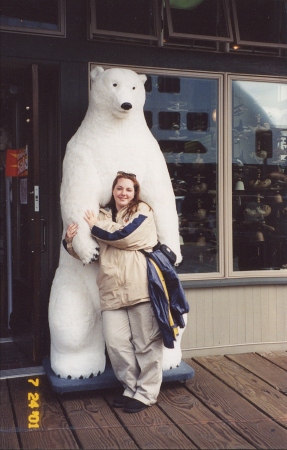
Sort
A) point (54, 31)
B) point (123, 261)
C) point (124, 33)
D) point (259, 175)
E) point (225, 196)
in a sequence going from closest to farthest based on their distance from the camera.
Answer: point (123, 261) < point (54, 31) < point (124, 33) < point (225, 196) < point (259, 175)

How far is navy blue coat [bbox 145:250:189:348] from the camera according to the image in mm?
3684

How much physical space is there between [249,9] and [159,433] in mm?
3839

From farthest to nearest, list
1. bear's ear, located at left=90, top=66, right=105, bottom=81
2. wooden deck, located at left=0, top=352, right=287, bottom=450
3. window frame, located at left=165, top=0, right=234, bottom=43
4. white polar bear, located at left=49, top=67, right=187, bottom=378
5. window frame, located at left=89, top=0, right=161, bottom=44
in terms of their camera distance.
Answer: window frame, located at left=165, top=0, right=234, bottom=43 → window frame, located at left=89, top=0, right=161, bottom=44 → bear's ear, located at left=90, top=66, right=105, bottom=81 → white polar bear, located at left=49, top=67, right=187, bottom=378 → wooden deck, located at left=0, top=352, right=287, bottom=450

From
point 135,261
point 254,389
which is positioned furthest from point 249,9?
point 254,389

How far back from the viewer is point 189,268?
5.06 metres

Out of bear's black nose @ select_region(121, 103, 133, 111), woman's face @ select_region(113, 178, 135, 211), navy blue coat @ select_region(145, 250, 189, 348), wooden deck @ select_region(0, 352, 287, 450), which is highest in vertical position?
bear's black nose @ select_region(121, 103, 133, 111)

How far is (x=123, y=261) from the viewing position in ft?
12.3

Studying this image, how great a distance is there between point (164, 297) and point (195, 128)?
2009mm

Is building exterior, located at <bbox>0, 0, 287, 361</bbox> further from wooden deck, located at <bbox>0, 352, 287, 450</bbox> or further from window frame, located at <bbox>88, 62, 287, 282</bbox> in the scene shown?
wooden deck, located at <bbox>0, 352, 287, 450</bbox>

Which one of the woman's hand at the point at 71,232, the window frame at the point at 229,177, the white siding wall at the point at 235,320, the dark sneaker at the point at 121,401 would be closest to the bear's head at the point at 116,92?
the woman's hand at the point at 71,232

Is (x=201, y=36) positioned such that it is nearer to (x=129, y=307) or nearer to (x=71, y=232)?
(x=71, y=232)

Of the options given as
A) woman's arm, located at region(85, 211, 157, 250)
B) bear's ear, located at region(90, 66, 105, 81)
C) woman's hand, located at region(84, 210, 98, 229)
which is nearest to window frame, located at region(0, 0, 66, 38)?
bear's ear, located at region(90, 66, 105, 81)

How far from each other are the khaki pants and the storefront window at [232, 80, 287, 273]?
1.64m
